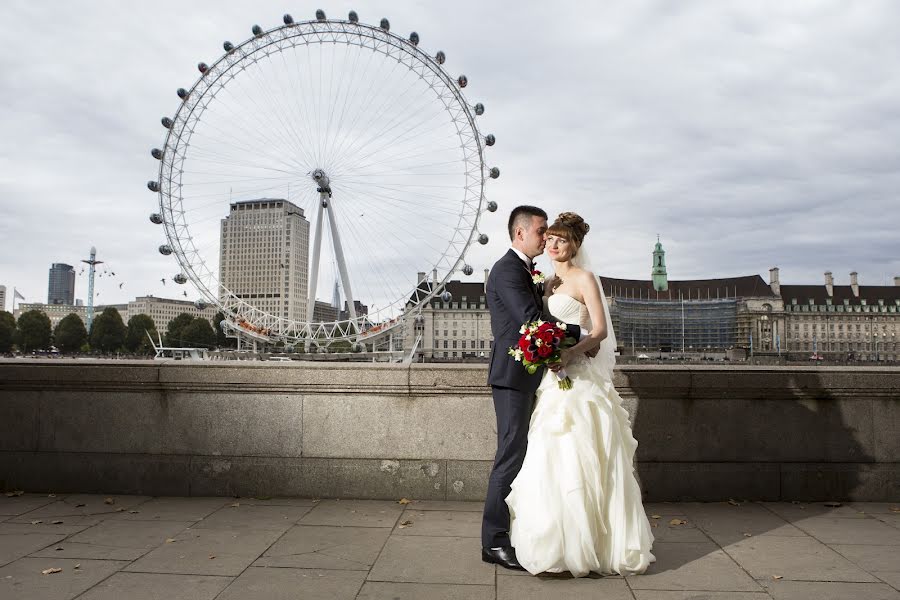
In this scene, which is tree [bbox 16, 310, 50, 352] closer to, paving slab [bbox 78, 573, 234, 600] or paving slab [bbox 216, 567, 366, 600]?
paving slab [bbox 78, 573, 234, 600]

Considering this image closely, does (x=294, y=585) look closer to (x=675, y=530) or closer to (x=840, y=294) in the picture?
(x=675, y=530)

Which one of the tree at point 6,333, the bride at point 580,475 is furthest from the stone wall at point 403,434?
the tree at point 6,333

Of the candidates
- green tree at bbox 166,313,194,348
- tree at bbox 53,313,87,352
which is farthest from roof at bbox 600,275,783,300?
tree at bbox 53,313,87,352

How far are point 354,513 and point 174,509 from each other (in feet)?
5.41

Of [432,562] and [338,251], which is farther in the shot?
[338,251]

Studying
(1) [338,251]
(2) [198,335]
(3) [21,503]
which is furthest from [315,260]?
(2) [198,335]

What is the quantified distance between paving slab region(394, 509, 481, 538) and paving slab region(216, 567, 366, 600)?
1.10 meters

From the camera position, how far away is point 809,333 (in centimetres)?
15988

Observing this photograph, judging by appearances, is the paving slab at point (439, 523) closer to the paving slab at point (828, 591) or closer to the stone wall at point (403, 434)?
the stone wall at point (403, 434)

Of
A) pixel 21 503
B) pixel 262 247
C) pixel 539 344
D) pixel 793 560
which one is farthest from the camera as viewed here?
pixel 262 247

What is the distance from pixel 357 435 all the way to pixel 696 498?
337cm

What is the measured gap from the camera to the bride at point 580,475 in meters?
4.50

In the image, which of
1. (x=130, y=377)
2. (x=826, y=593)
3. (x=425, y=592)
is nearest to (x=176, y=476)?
(x=130, y=377)

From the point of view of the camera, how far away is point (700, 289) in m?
165
